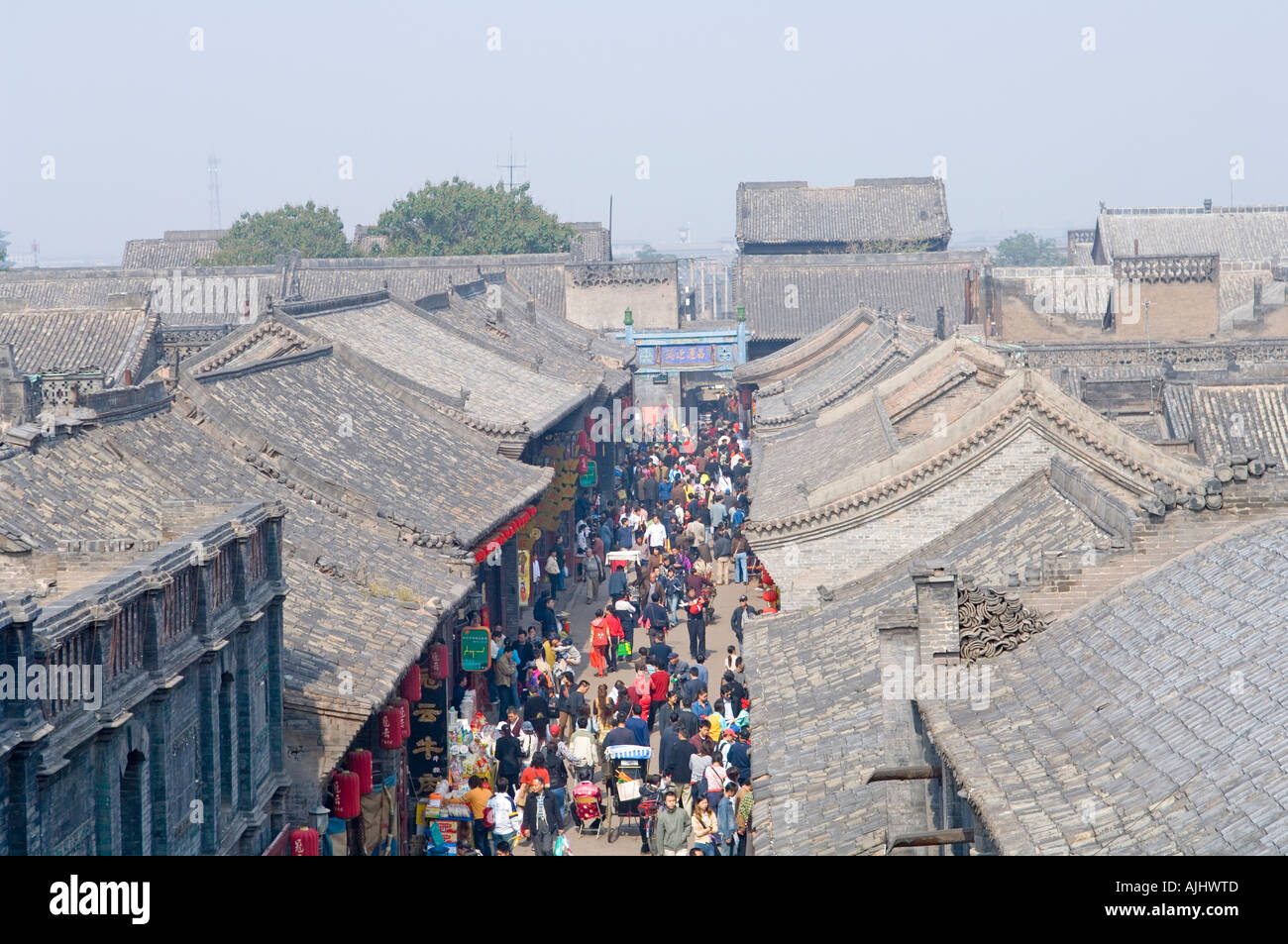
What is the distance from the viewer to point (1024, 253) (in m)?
167

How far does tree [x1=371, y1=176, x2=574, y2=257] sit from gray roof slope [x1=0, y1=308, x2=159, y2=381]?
33.0m

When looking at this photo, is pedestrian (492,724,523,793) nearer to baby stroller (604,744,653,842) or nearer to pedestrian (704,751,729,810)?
baby stroller (604,744,653,842)

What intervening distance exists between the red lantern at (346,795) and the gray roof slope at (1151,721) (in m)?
5.59

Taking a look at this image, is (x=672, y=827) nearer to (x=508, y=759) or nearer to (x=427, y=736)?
(x=508, y=759)

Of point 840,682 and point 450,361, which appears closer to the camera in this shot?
point 840,682

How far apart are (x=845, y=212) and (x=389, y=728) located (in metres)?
64.7

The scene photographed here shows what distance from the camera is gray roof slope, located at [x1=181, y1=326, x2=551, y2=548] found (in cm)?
2183

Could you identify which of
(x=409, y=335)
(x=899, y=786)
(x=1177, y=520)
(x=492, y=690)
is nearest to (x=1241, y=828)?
(x=899, y=786)

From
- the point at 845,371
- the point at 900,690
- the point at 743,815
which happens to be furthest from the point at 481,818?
the point at 845,371

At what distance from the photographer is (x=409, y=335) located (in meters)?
36.9

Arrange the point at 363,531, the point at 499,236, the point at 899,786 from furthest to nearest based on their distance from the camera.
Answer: the point at 499,236 < the point at 363,531 < the point at 899,786

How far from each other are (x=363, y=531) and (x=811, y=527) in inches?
249

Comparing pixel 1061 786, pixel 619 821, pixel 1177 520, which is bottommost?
pixel 619 821

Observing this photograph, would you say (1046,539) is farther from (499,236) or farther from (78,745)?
(499,236)
